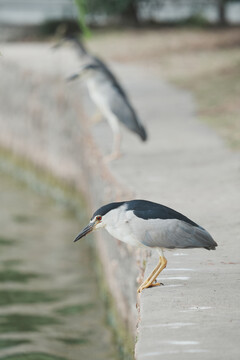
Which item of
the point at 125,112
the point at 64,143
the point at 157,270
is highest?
the point at 157,270

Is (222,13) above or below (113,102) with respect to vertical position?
below

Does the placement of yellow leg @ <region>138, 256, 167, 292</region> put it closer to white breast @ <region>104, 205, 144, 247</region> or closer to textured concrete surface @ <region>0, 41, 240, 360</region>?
textured concrete surface @ <region>0, 41, 240, 360</region>

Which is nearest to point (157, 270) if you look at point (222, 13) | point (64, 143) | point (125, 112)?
point (125, 112)

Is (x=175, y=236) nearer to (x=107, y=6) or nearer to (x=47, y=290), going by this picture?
(x=47, y=290)

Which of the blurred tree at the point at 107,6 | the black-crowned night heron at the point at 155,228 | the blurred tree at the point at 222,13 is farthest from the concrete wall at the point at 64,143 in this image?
the blurred tree at the point at 222,13

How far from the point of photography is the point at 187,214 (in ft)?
20.9

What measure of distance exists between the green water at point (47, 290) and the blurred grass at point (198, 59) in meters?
2.21

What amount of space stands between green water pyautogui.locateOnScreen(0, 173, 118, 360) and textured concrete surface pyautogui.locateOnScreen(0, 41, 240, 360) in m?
1.24

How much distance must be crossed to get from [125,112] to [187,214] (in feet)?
8.71

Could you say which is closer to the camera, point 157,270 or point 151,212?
point 151,212

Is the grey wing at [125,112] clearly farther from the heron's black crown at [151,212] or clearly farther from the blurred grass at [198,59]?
the heron's black crown at [151,212]

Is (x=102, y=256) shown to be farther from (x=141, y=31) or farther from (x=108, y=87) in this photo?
(x=141, y=31)

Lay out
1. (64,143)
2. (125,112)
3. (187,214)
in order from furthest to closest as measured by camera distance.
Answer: (64,143) < (125,112) < (187,214)

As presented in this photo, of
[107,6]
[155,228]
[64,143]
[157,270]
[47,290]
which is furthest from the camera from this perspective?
[107,6]
